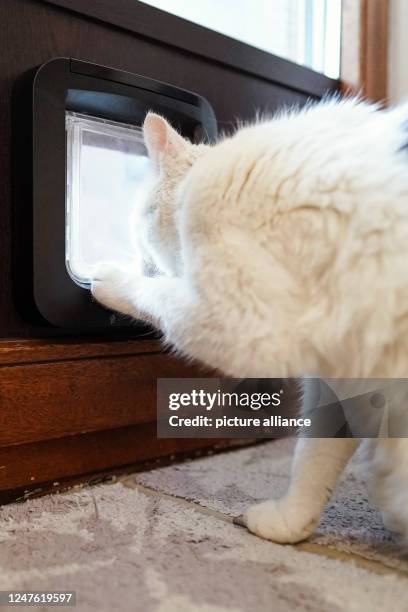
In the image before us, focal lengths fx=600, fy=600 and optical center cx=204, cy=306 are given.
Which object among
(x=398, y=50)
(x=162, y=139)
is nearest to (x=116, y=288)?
(x=162, y=139)

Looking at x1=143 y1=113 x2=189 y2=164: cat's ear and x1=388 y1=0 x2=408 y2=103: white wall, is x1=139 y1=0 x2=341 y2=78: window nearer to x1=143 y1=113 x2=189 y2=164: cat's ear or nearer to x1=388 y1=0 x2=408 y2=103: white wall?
x1=388 y1=0 x2=408 y2=103: white wall

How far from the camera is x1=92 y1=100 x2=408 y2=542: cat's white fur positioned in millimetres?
772

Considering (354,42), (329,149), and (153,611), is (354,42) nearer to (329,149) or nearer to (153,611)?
(329,149)

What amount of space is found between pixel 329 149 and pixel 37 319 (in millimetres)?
589

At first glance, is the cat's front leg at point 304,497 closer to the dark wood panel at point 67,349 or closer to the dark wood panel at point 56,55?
the dark wood panel at point 67,349

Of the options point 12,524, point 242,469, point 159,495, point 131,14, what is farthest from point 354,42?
point 12,524

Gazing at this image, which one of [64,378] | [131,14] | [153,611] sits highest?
[131,14]

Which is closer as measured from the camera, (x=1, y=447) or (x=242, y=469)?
(x=1, y=447)

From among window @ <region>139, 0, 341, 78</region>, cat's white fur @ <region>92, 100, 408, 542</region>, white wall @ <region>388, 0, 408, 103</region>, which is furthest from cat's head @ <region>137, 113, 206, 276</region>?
white wall @ <region>388, 0, 408, 103</region>

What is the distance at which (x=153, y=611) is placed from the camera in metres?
0.69

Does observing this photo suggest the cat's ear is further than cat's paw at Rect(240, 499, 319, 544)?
Yes

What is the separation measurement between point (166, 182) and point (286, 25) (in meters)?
1.00

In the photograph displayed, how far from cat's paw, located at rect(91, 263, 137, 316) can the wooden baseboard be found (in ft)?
0.36

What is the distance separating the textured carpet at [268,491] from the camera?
913 mm
